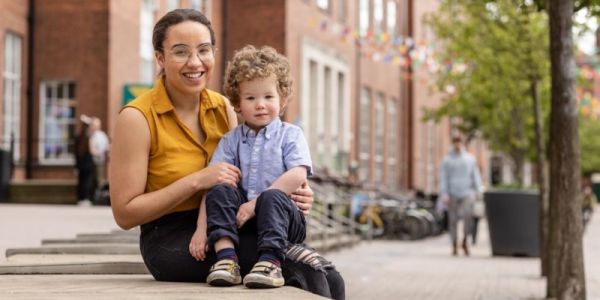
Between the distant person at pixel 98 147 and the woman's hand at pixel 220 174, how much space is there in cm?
1984

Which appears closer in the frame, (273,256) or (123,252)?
Answer: (273,256)

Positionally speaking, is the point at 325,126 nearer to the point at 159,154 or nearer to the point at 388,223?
the point at 388,223

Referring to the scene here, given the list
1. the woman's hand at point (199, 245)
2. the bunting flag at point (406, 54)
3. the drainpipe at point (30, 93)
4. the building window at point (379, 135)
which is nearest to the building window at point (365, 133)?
the building window at point (379, 135)

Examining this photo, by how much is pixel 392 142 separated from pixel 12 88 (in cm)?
2270

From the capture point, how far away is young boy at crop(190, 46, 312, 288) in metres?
4.31

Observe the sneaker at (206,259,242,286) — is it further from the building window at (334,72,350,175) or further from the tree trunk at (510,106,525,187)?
the building window at (334,72,350,175)

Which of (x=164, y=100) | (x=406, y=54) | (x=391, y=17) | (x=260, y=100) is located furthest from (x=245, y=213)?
(x=391, y=17)

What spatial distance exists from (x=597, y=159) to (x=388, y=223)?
7312 centimetres

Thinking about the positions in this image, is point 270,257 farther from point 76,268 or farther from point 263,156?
point 76,268

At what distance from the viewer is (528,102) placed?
105 feet

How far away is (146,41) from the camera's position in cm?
2853

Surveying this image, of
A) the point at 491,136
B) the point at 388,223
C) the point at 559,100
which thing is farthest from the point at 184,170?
the point at 491,136

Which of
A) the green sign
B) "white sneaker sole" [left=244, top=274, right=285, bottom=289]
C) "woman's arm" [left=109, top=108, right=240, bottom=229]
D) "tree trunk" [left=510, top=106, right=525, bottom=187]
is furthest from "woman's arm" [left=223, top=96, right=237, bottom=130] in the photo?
"tree trunk" [left=510, top=106, right=525, bottom=187]

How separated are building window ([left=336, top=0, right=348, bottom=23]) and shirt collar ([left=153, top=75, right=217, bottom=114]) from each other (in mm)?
34386
